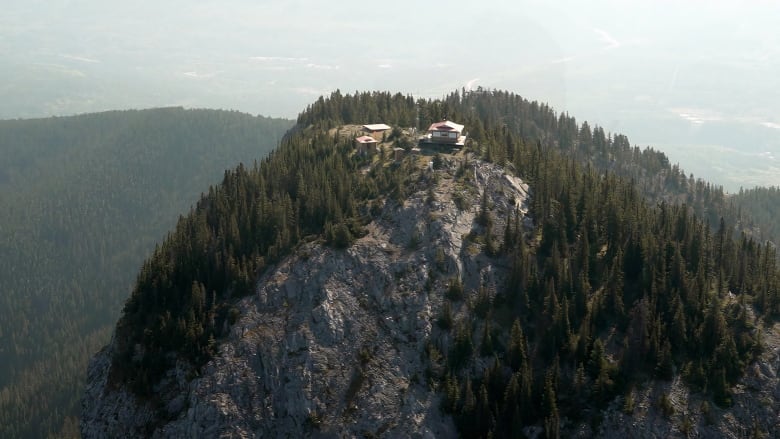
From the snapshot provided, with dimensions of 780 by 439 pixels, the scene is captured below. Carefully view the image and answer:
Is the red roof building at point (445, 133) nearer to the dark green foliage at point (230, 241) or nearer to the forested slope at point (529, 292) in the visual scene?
the forested slope at point (529, 292)

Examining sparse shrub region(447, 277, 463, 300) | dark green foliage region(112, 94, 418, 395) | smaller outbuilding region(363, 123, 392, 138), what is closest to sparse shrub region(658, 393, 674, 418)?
sparse shrub region(447, 277, 463, 300)

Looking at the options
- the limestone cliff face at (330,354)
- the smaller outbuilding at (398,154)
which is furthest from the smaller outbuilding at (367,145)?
the limestone cliff face at (330,354)

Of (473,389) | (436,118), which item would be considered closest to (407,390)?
(473,389)

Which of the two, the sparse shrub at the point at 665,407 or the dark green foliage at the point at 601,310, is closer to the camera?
the sparse shrub at the point at 665,407

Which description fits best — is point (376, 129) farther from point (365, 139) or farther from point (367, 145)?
point (367, 145)

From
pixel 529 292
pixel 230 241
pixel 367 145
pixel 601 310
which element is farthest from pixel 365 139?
pixel 601 310
